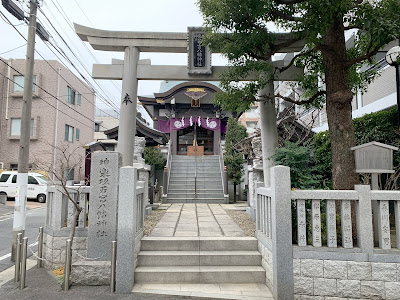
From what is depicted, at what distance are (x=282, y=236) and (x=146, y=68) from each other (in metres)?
5.86

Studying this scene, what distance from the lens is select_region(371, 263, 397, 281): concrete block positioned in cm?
416

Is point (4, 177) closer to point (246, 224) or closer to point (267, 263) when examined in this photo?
point (246, 224)

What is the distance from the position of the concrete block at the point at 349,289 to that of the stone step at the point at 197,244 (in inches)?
67.7

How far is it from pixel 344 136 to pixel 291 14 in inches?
110

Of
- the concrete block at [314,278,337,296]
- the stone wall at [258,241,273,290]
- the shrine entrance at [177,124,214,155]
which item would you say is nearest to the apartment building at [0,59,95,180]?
the shrine entrance at [177,124,214,155]

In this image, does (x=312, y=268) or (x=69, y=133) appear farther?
(x=69, y=133)

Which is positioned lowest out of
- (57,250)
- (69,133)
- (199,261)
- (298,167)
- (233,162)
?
(199,261)

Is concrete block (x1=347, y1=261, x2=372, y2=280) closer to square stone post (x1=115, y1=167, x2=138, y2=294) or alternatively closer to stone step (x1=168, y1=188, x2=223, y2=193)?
square stone post (x1=115, y1=167, x2=138, y2=294)

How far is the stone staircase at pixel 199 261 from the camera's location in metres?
4.95

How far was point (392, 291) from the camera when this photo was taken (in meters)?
4.13

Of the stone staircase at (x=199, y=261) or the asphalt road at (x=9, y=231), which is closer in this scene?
the stone staircase at (x=199, y=261)

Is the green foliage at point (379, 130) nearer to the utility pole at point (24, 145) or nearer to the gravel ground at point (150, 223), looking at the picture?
the gravel ground at point (150, 223)

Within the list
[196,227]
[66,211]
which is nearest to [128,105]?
[66,211]

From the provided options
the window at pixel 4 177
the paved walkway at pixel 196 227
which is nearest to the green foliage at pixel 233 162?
the paved walkway at pixel 196 227
